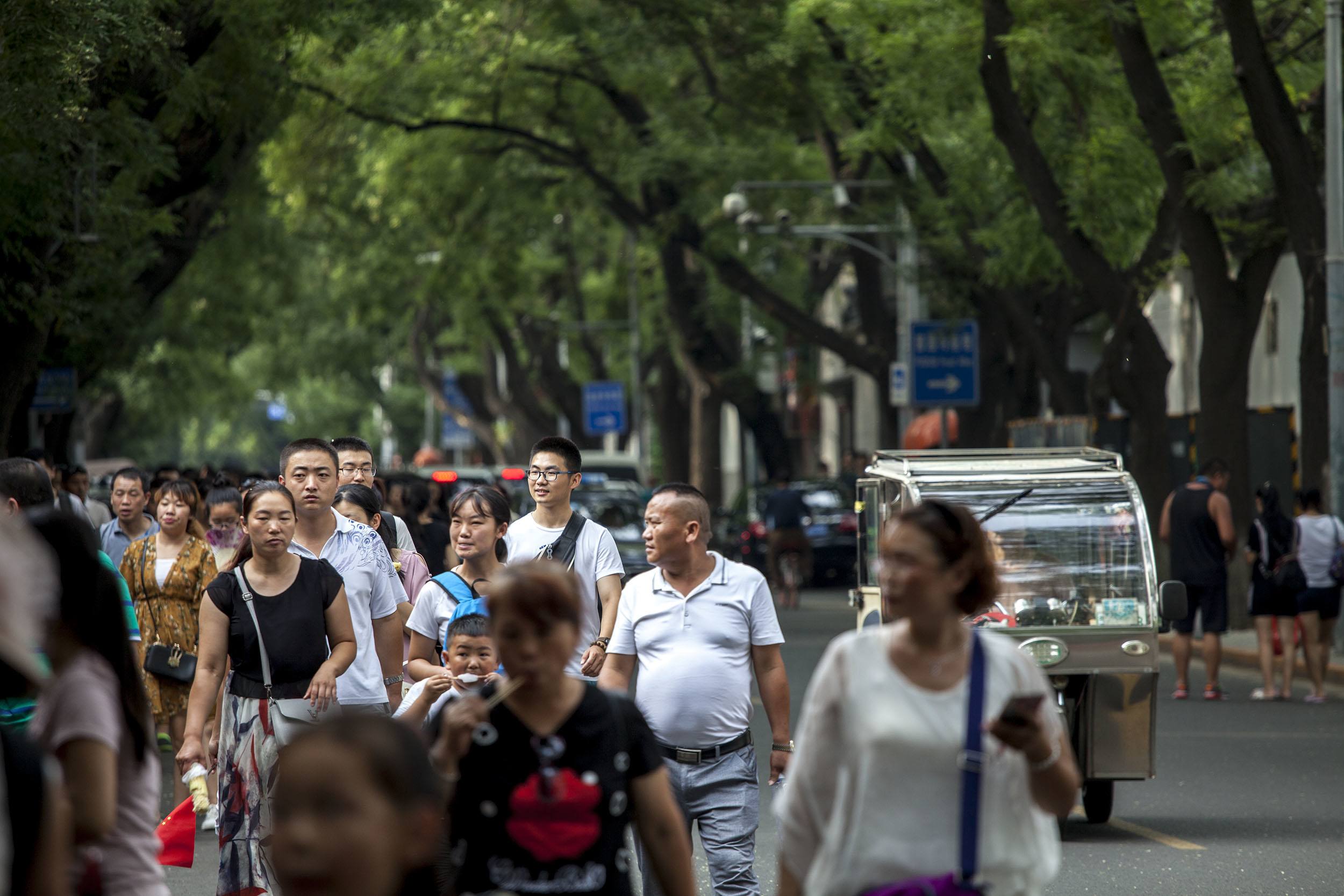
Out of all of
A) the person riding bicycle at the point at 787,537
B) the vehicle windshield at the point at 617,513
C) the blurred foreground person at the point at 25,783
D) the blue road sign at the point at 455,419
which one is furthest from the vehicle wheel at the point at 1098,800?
the blue road sign at the point at 455,419

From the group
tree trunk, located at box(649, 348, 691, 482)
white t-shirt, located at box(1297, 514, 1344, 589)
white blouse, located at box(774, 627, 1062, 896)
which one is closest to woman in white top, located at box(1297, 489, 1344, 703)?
white t-shirt, located at box(1297, 514, 1344, 589)

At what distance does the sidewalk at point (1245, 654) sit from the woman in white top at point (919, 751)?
1287cm

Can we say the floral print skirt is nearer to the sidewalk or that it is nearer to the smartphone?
the smartphone

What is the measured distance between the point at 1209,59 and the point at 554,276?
27.0m

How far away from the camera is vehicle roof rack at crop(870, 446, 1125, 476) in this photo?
10.1 metres

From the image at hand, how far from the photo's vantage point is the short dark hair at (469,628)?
5977 mm

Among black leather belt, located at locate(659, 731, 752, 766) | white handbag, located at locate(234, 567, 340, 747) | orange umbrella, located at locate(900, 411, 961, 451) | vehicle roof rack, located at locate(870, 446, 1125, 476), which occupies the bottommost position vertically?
black leather belt, located at locate(659, 731, 752, 766)

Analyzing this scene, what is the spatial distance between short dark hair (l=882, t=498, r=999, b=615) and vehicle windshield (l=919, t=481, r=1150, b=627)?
568 cm

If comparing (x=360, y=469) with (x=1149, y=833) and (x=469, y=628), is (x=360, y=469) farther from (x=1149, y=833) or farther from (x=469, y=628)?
(x=1149, y=833)

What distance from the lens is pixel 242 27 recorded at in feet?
53.8

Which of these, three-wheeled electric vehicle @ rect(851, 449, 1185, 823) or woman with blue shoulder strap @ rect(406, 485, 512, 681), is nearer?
woman with blue shoulder strap @ rect(406, 485, 512, 681)

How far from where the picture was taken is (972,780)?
368cm

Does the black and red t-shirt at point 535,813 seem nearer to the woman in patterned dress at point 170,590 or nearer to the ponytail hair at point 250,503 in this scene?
the ponytail hair at point 250,503

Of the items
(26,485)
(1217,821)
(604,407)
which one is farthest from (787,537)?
(604,407)
